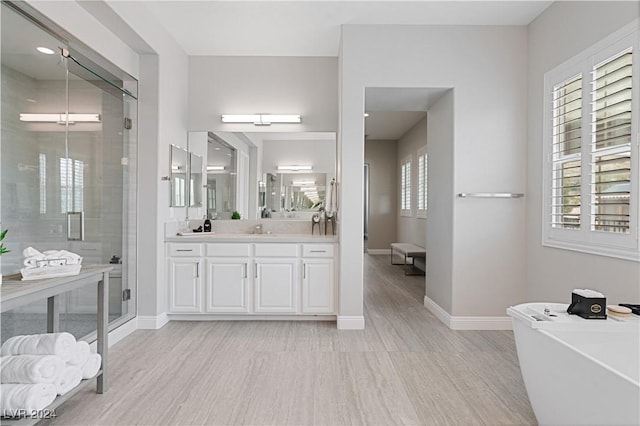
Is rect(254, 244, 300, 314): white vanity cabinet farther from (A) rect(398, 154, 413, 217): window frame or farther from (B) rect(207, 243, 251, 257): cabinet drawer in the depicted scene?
(A) rect(398, 154, 413, 217): window frame

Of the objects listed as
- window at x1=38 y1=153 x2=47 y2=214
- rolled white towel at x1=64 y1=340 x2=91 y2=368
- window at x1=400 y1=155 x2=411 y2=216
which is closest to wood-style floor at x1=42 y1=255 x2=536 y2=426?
rolled white towel at x1=64 y1=340 x2=91 y2=368

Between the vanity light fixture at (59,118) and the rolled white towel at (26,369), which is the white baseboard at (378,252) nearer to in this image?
the vanity light fixture at (59,118)

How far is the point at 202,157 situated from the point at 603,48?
12.6ft

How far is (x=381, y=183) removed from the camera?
9.83 m

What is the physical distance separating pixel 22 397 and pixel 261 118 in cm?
335

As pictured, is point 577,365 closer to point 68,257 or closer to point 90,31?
point 68,257

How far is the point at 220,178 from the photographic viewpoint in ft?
14.6

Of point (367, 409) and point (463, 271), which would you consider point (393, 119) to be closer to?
point (463, 271)

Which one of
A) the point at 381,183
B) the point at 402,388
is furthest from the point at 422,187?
the point at 402,388

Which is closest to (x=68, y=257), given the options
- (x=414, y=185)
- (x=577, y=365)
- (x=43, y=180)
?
(x=43, y=180)

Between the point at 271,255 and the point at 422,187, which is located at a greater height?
the point at 422,187

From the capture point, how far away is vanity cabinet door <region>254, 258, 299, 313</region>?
149 inches

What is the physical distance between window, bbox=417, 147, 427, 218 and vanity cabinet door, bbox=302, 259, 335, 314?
406 centimetres

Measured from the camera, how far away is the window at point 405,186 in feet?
28.3
